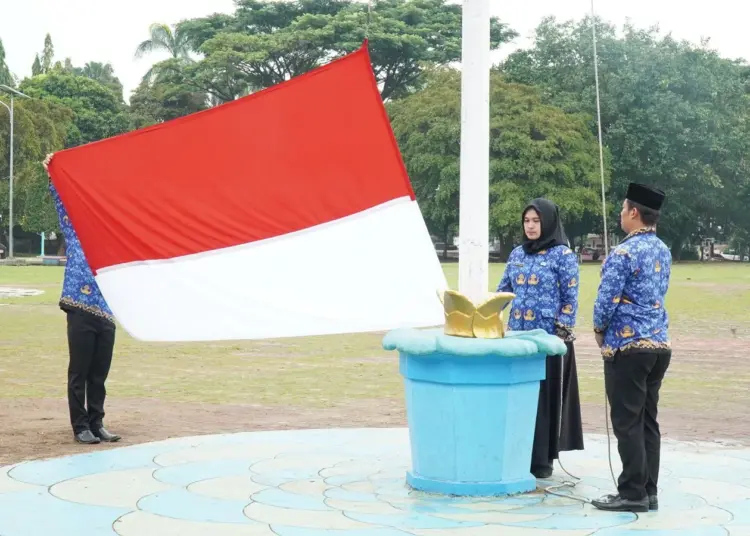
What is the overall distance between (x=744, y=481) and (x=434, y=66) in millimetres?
47932

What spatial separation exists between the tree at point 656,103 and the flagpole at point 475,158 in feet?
164

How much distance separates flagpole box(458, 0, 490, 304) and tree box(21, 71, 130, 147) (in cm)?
5690

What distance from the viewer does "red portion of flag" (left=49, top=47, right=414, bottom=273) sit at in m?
6.39

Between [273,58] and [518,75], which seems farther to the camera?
[518,75]

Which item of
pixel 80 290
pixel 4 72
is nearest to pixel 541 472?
pixel 80 290

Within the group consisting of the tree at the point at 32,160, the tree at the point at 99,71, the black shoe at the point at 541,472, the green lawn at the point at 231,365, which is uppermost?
the tree at the point at 99,71

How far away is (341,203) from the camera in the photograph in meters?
6.45

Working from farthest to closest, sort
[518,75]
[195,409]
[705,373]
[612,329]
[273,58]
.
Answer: [518,75] → [273,58] → [705,373] → [195,409] → [612,329]

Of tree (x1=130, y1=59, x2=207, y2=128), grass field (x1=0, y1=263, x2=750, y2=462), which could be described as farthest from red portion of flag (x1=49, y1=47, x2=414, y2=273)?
tree (x1=130, y1=59, x2=207, y2=128)

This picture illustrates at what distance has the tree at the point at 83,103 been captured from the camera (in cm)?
6222

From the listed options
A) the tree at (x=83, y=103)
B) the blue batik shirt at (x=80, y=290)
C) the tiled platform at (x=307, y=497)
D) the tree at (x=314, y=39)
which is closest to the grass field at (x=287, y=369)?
the blue batik shirt at (x=80, y=290)

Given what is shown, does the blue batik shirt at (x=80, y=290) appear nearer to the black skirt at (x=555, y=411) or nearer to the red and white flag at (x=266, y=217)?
the red and white flag at (x=266, y=217)

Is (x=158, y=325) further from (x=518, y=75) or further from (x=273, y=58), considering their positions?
(x=518, y=75)

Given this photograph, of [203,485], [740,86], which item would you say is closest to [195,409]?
[203,485]
